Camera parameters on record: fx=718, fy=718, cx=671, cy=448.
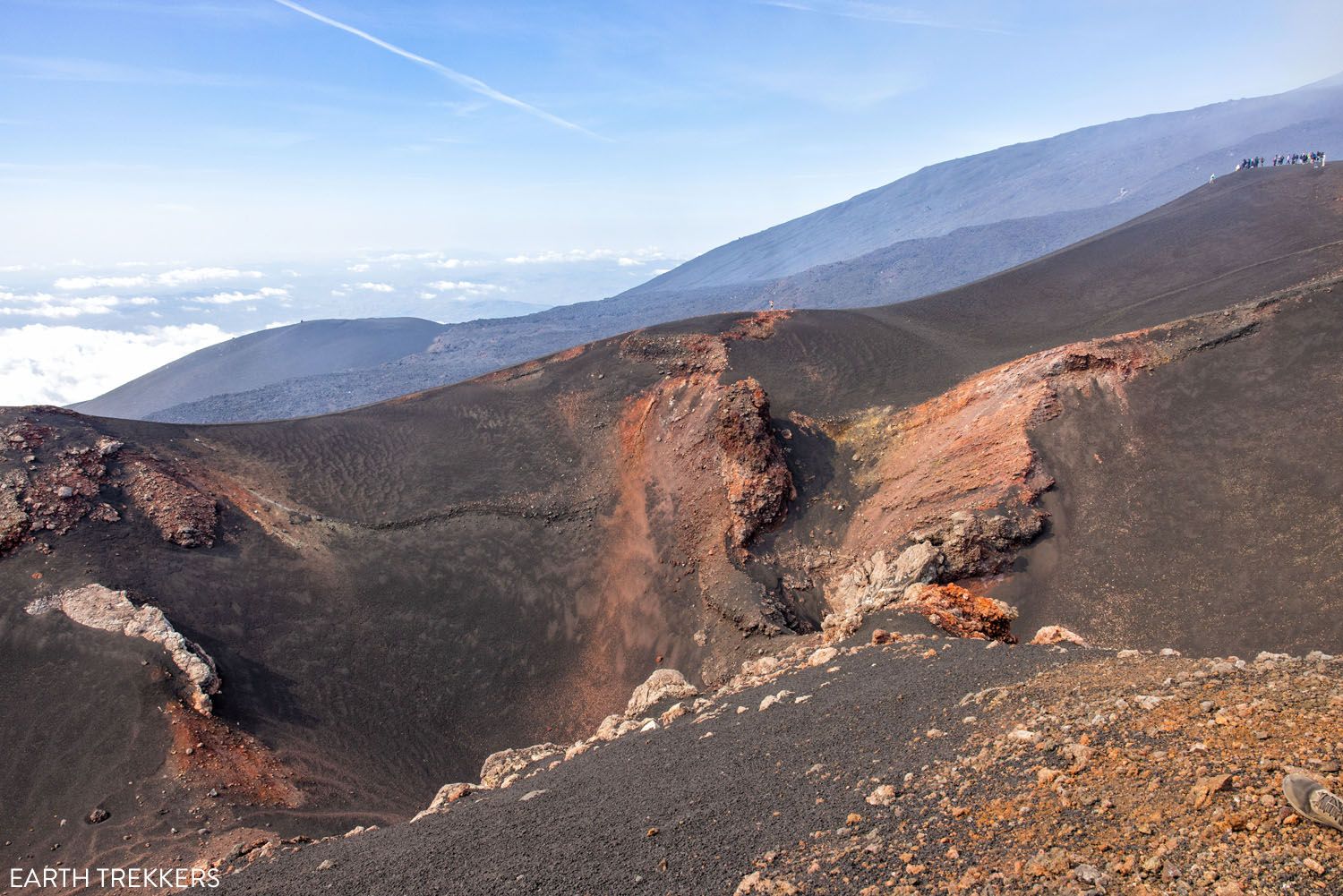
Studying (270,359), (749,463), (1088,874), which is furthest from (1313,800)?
Answer: (270,359)

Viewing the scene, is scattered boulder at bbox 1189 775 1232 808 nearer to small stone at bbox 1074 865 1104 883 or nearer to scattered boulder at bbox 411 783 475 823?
small stone at bbox 1074 865 1104 883

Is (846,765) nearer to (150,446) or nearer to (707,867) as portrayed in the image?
(707,867)

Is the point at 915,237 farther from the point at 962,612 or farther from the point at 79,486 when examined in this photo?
the point at 79,486

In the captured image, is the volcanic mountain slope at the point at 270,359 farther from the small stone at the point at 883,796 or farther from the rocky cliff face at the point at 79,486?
the small stone at the point at 883,796

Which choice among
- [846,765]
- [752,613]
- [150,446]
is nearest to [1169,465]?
[752,613]

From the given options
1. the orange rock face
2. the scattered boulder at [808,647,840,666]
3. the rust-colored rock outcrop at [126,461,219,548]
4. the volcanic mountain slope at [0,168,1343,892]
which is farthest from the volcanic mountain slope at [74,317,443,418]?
the scattered boulder at [808,647,840,666]

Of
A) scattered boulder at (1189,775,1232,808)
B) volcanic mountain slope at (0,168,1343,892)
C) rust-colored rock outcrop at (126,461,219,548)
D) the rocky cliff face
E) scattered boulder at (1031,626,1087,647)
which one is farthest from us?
rust-colored rock outcrop at (126,461,219,548)
